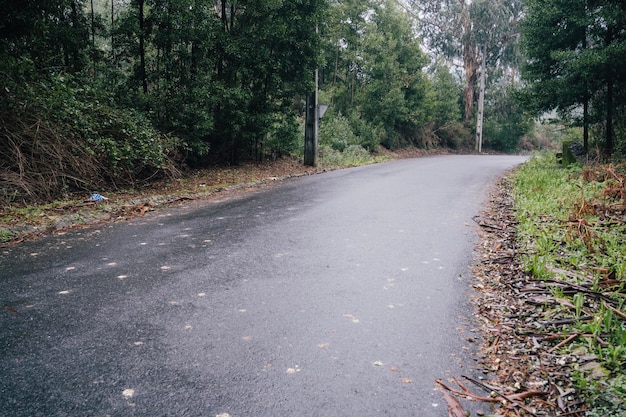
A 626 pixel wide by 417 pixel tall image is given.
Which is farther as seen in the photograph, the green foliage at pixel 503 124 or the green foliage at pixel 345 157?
the green foliage at pixel 503 124

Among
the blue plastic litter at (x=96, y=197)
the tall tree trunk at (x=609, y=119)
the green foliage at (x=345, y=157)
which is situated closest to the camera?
the blue plastic litter at (x=96, y=197)

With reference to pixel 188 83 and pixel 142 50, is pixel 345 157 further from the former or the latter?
pixel 142 50

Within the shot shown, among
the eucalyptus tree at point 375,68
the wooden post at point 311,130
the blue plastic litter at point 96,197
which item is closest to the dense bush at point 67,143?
the blue plastic litter at point 96,197

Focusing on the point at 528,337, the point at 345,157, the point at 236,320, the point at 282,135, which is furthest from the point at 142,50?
the point at 528,337

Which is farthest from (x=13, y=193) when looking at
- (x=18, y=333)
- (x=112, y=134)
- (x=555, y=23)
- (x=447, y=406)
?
(x=555, y=23)

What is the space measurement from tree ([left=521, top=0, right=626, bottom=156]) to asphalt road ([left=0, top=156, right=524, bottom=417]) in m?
9.10

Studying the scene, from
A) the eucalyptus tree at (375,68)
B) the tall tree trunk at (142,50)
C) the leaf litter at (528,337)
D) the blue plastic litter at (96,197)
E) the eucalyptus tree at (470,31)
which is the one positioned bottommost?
the leaf litter at (528,337)

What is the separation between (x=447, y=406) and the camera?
2650mm

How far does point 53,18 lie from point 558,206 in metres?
14.0

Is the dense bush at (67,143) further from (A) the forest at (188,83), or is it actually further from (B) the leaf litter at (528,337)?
(B) the leaf litter at (528,337)

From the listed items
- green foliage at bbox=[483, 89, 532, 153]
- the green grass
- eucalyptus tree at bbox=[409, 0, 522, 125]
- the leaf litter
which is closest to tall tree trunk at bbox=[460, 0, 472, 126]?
eucalyptus tree at bbox=[409, 0, 522, 125]

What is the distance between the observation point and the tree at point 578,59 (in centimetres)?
1244

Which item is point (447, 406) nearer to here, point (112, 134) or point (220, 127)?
point (112, 134)

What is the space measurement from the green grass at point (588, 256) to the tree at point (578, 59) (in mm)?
4783
